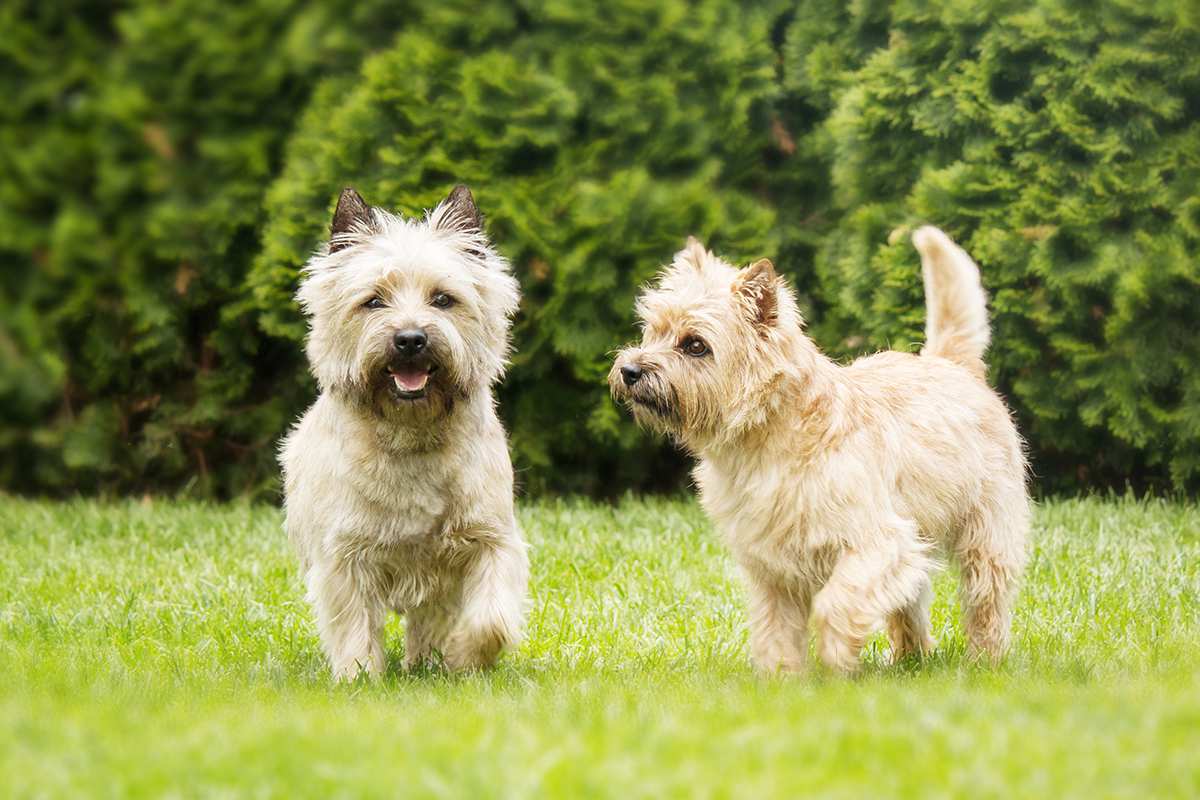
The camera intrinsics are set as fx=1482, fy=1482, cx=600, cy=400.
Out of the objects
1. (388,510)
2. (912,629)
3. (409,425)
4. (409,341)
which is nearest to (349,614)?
(388,510)

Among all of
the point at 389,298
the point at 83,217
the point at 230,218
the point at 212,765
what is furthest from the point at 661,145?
the point at 212,765

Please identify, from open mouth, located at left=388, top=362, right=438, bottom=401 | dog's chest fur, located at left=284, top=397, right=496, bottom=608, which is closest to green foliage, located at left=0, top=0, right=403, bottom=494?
dog's chest fur, located at left=284, top=397, right=496, bottom=608

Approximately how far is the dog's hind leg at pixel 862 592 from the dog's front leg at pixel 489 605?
1134 millimetres

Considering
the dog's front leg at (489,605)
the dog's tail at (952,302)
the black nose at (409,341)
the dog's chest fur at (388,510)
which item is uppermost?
the dog's tail at (952,302)

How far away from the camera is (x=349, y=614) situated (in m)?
5.42

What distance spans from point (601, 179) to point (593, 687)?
206 inches

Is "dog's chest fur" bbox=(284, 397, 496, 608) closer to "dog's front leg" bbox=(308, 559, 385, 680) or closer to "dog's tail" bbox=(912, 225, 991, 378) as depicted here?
"dog's front leg" bbox=(308, 559, 385, 680)

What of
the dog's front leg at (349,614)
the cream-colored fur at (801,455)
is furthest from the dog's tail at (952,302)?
the dog's front leg at (349,614)

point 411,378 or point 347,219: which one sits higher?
point 347,219

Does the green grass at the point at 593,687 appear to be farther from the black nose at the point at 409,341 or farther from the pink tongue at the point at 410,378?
the black nose at the point at 409,341

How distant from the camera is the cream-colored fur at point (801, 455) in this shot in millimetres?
4930

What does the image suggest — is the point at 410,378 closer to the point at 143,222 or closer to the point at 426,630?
the point at 426,630

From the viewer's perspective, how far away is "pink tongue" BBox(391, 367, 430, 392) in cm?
526

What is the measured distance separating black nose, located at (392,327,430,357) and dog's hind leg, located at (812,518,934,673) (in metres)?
1.62
